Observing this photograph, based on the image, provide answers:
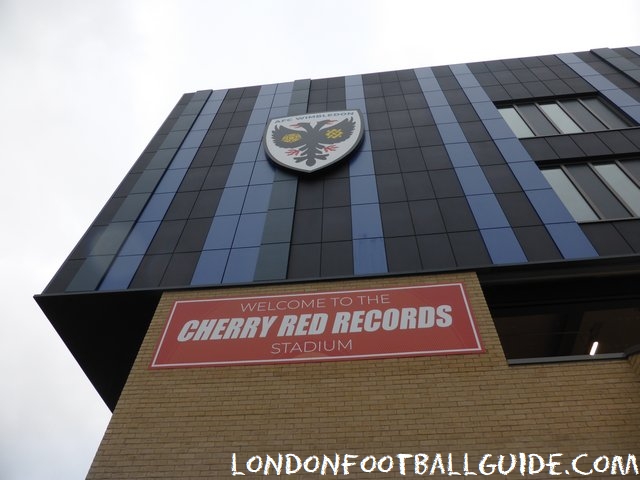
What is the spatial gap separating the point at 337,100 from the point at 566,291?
13.3 metres

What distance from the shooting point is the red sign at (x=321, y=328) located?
30.2 ft

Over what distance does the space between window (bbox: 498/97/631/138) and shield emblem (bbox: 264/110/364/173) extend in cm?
628

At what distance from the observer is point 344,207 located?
13625mm

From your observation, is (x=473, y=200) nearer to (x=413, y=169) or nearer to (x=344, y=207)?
(x=413, y=169)

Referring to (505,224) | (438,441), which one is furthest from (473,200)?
(438,441)

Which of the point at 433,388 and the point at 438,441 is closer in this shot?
the point at 438,441

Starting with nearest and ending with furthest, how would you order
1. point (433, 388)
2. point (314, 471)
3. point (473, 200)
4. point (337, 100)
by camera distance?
point (314, 471), point (433, 388), point (473, 200), point (337, 100)

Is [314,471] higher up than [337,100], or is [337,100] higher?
[337,100]

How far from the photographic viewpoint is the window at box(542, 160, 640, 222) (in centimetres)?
1236

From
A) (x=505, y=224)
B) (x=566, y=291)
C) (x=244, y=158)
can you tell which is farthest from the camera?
(x=244, y=158)

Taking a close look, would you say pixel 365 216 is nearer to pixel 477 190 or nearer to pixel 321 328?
pixel 477 190

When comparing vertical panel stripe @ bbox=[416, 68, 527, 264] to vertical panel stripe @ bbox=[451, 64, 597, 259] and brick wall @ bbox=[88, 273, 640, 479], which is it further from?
brick wall @ bbox=[88, 273, 640, 479]

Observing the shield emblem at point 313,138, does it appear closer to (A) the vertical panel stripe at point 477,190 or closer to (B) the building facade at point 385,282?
(B) the building facade at point 385,282

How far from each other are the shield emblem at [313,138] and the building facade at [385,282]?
0.25 meters
